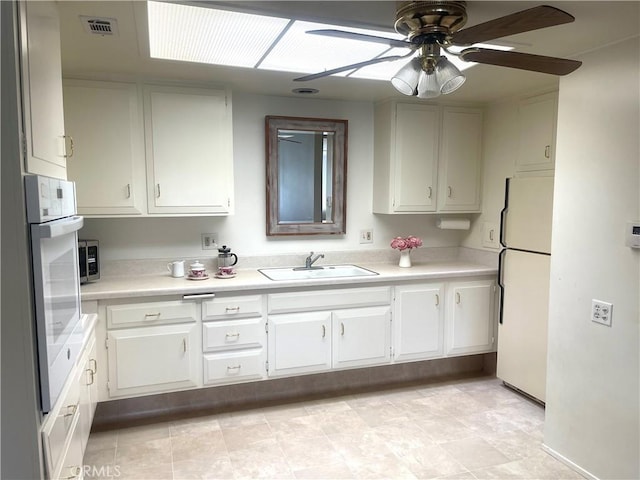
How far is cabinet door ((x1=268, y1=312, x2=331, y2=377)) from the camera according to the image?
2969 mm

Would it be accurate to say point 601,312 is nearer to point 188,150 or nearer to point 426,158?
point 426,158

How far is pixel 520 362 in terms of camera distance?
317 centimetres

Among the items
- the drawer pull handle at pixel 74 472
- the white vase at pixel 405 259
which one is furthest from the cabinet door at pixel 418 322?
the drawer pull handle at pixel 74 472

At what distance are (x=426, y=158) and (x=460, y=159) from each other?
0.31m

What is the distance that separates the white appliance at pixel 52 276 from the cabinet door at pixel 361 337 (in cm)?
180

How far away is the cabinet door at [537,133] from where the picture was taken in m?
2.95

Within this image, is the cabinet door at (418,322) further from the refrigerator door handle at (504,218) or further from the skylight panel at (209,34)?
the skylight panel at (209,34)

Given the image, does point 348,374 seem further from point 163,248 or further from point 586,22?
point 586,22

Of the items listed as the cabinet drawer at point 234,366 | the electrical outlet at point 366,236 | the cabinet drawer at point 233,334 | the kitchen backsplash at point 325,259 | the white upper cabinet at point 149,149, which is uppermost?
the white upper cabinet at point 149,149

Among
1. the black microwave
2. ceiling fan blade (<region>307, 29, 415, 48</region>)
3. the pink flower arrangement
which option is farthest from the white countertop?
ceiling fan blade (<region>307, 29, 415, 48</region>)

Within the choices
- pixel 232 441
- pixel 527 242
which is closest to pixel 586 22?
pixel 527 242

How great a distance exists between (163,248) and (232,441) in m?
1.37

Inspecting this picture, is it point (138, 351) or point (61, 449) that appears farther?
point (138, 351)

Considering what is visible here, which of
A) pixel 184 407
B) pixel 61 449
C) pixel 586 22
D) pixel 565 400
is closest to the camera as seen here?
pixel 61 449
